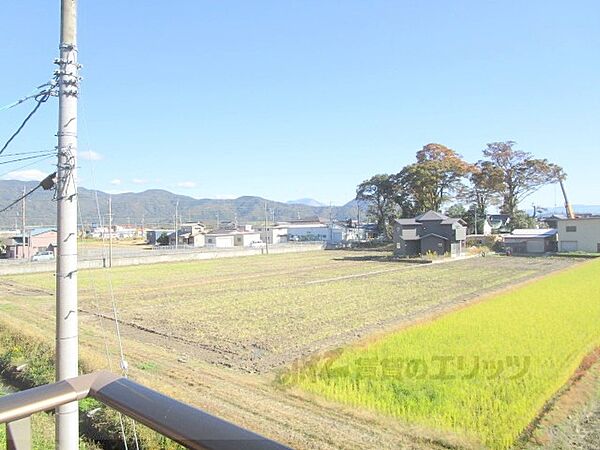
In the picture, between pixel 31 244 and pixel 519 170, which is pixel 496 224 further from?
pixel 31 244

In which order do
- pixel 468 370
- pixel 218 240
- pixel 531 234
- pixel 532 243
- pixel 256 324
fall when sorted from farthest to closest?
pixel 218 240 → pixel 531 234 → pixel 532 243 → pixel 256 324 → pixel 468 370

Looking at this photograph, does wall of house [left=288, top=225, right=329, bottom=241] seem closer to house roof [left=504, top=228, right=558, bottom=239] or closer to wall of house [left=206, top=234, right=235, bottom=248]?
wall of house [left=206, top=234, right=235, bottom=248]

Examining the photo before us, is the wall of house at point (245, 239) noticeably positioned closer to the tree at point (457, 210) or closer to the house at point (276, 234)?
the house at point (276, 234)

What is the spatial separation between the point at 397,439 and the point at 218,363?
4.70m

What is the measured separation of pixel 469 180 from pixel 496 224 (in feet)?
A: 40.7

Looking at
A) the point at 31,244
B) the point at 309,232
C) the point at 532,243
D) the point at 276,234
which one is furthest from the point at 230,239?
the point at 532,243

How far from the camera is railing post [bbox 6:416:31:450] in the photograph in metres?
1.42

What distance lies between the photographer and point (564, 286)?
20594 millimetres

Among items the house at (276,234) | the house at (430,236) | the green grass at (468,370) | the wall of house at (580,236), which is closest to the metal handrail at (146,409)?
the green grass at (468,370)

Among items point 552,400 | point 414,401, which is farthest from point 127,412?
point 552,400

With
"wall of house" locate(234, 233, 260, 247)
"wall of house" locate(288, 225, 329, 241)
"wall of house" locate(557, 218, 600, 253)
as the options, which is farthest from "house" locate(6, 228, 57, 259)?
"wall of house" locate(557, 218, 600, 253)

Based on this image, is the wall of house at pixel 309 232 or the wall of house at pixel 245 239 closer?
the wall of house at pixel 245 239

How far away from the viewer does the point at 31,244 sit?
41156mm

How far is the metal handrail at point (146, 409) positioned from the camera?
113cm
